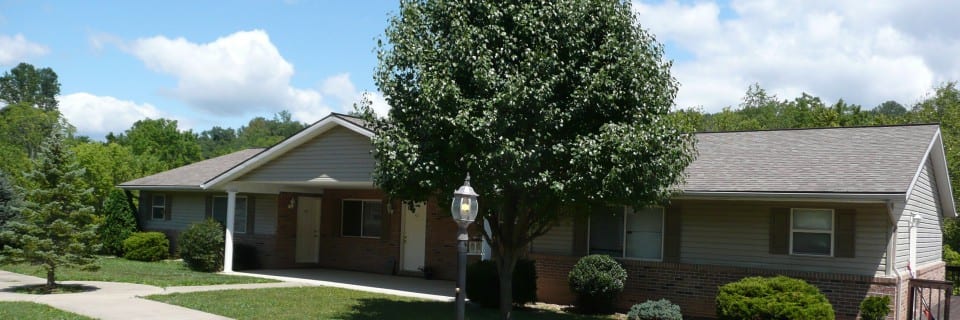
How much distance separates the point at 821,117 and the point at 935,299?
16459 millimetres

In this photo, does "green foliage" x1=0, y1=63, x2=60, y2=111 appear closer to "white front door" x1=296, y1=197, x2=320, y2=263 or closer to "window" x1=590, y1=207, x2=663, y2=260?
"white front door" x1=296, y1=197, x2=320, y2=263

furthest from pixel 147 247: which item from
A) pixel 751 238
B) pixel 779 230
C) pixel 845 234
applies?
pixel 845 234

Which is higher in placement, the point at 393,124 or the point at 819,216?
the point at 393,124

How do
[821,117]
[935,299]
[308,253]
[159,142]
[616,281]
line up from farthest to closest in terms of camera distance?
1. [159,142]
2. [821,117]
3. [308,253]
4. [935,299]
5. [616,281]

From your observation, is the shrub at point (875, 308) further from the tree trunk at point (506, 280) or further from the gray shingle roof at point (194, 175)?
the gray shingle roof at point (194, 175)

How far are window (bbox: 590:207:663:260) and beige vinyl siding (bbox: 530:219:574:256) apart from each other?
453mm

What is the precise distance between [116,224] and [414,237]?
11793 millimetres

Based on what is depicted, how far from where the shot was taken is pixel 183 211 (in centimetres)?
2636

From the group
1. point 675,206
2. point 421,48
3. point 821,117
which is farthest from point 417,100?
point 821,117

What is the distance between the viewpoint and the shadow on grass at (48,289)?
15617 mm

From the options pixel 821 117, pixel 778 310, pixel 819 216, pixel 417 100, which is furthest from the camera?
pixel 821 117

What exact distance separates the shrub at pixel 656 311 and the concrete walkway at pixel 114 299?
273 inches

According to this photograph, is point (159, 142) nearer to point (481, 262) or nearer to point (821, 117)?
point (821, 117)

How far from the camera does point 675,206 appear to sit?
587 inches
